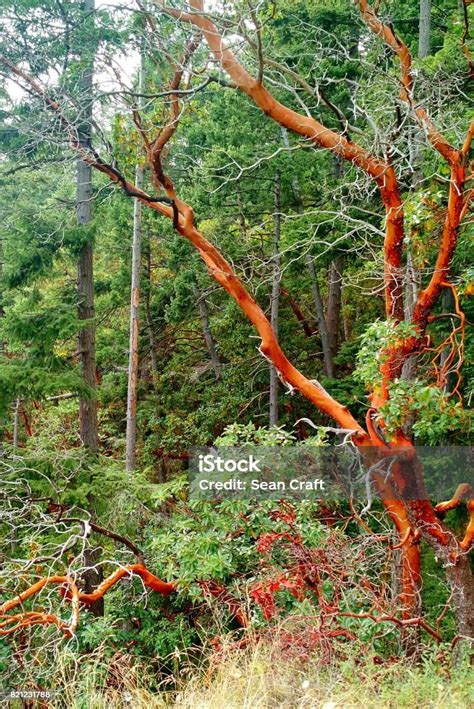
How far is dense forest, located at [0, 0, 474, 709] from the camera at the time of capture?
4.47m

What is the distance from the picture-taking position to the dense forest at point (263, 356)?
4.47 m

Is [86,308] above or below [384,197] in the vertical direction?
below

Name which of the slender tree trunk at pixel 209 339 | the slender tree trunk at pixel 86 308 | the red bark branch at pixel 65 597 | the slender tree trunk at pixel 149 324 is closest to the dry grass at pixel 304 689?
the red bark branch at pixel 65 597

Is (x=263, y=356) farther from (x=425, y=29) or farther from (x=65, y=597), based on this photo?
(x=425, y=29)

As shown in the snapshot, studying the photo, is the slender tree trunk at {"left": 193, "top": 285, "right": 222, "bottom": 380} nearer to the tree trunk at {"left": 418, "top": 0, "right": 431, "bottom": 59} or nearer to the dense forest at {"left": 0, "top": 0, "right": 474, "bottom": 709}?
the dense forest at {"left": 0, "top": 0, "right": 474, "bottom": 709}

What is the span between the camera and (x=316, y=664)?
3.66m

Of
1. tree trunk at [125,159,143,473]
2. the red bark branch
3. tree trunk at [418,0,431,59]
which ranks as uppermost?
tree trunk at [418,0,431,59]

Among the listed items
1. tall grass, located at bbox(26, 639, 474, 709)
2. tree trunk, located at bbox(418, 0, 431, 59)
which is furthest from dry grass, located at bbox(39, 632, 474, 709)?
tree trunk, located at bbox(418, 0, 431, 59)

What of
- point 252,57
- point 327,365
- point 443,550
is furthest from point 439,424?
point 327,365

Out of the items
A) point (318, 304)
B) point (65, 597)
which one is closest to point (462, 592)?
point (65, 597)

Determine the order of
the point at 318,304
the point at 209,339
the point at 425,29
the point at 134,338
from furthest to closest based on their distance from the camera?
the point at 209,339, the point at 318,304, the point at 134,338, the point at 425,29

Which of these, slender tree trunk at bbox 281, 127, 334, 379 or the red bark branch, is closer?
the red bark branch

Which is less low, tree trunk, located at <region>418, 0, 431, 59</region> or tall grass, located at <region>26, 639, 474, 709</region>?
tree trunk, located at <region>418, 0, 431, 59</region>

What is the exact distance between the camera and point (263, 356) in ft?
25.5
